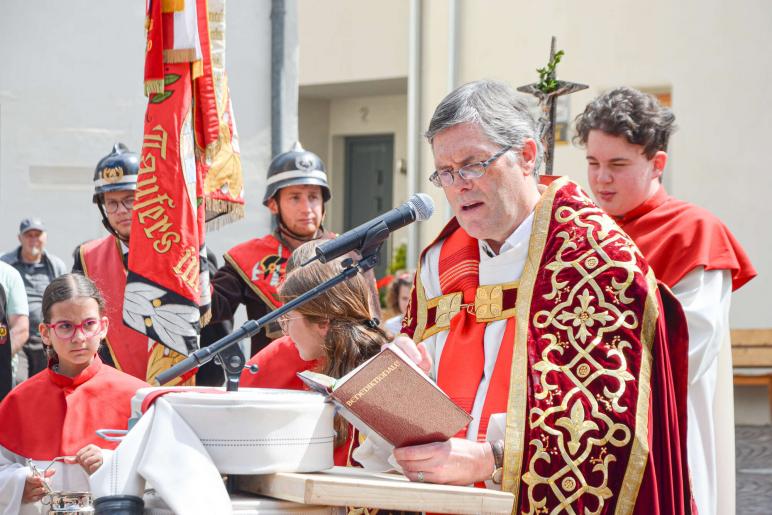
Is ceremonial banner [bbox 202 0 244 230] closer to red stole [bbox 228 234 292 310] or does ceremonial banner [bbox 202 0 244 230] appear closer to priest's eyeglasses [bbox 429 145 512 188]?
red stole [bbox 228 234 292 310]

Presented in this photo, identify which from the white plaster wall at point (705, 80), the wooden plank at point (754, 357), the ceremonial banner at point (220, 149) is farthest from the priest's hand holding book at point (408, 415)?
the white plaster wall at point (705, 80)

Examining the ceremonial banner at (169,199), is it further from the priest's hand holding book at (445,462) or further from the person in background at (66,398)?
the priest's hand holding book at (445,462)

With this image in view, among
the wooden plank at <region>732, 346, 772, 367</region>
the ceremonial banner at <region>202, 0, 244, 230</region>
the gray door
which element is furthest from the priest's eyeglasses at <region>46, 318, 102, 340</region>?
the gray door

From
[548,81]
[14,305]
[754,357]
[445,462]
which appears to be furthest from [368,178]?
[445,462]

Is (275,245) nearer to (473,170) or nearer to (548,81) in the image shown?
(548,81)

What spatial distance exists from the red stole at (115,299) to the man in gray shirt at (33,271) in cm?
330

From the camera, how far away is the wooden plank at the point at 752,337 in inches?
505

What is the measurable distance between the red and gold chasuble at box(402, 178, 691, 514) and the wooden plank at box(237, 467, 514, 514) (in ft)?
1.55

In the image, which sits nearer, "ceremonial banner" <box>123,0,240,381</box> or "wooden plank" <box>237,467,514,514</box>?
"wooden plank" <box>237,467,514,514</box>

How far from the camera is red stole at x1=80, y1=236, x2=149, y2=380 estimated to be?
5402 mm

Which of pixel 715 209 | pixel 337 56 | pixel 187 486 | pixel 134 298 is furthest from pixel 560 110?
pixel 187 486

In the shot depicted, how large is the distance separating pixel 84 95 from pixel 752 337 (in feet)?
25.1

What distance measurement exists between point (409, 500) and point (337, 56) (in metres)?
15.0

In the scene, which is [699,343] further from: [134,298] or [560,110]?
[560,110]
